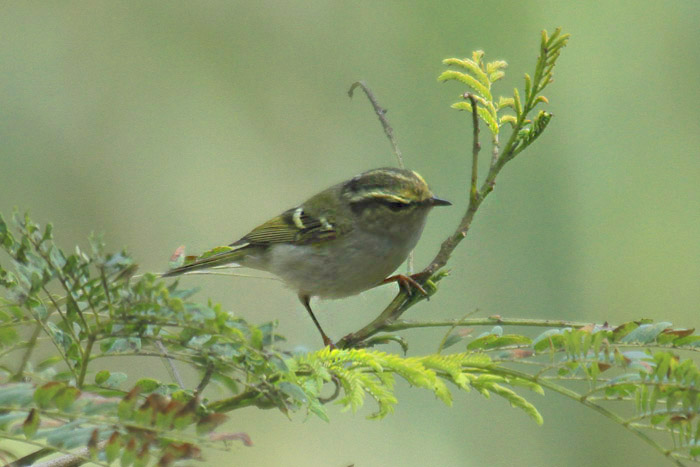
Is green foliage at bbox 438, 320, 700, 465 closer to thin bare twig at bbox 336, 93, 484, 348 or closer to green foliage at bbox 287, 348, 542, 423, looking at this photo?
green foliage at bbox 287, 348, 542, 423

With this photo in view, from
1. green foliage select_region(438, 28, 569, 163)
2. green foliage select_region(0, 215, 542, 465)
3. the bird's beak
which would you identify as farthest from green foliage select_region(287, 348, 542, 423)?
the bird's beak

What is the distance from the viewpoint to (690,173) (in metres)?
3.90

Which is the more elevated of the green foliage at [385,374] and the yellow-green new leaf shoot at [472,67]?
the yellow-green new leaf shoot at [472,67]

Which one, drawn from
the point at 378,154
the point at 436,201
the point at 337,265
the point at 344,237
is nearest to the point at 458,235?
the point at 436,201

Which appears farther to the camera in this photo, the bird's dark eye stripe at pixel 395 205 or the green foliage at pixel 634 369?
the bird's dark eye stripe at pixel 395 205

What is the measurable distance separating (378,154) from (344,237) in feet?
3.47

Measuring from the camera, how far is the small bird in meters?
3.08

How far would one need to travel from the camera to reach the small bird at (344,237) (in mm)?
3076

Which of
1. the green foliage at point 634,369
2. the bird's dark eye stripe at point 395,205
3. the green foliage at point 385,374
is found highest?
the bird's dark eye stripe at point 395,205

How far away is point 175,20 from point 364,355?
440 centimetres

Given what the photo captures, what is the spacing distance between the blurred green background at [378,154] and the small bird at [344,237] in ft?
1.22

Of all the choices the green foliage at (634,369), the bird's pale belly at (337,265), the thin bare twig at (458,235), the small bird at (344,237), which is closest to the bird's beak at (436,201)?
the small bird at (344,237)

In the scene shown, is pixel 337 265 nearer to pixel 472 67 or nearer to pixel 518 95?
pixel 472 67

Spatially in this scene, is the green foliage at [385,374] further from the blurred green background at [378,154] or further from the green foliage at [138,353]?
the blurred green background at [378,154]
